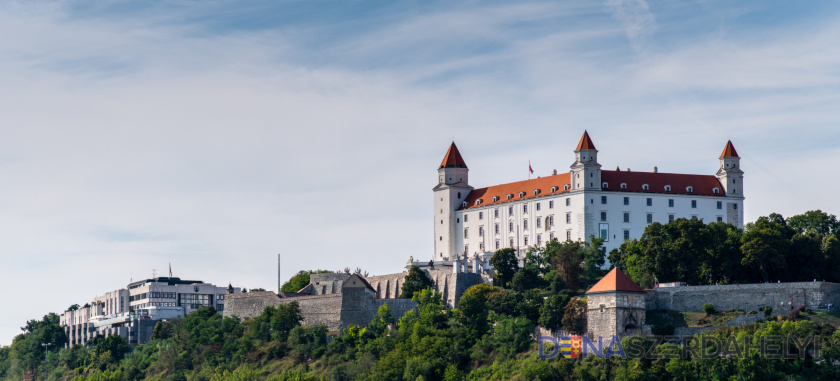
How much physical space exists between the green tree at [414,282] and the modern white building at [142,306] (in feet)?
68.2

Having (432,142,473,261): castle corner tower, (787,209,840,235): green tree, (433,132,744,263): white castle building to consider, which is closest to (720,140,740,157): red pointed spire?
(433,132,744,263): white castle building

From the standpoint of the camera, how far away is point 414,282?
294 feet

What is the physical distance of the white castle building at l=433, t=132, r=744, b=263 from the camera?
96438 mm

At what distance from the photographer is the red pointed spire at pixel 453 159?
10856 cm

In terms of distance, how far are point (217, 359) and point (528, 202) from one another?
26.8 meters

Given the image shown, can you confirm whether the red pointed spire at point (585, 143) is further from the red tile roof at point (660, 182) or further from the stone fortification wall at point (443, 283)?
the stone fortification wall at point (443, 283)

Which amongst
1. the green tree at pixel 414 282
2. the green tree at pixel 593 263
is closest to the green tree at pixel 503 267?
the green tree at pixel 593 263

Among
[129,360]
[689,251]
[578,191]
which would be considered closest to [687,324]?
[689,251]

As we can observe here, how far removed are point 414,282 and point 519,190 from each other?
674 inches

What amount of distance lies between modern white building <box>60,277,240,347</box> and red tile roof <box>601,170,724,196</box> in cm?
3207

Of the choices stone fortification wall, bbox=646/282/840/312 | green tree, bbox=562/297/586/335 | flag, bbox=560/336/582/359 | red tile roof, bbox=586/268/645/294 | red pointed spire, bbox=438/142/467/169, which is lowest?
flag, bbox=560/336/582/359

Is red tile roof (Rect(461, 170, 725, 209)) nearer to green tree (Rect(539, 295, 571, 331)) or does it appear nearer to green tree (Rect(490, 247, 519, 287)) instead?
green tree (Rect(490, 247, 519, 287))

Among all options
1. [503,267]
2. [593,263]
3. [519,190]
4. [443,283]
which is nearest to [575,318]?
[503,267]

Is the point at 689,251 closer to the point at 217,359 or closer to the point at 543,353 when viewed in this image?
the point at 543,353
